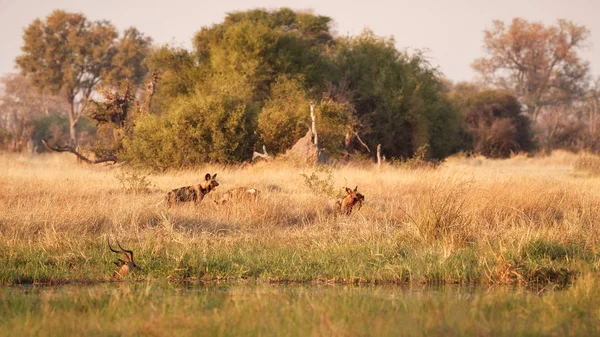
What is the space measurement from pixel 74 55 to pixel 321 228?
39.5 metres

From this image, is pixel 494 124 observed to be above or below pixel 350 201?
above

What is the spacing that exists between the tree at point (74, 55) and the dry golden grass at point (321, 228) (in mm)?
33084

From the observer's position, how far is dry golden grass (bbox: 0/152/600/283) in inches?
329

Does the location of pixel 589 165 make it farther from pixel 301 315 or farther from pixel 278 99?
pixel 301 315

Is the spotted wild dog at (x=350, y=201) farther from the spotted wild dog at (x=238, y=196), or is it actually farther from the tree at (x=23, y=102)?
the tree at (x=23, y=102)

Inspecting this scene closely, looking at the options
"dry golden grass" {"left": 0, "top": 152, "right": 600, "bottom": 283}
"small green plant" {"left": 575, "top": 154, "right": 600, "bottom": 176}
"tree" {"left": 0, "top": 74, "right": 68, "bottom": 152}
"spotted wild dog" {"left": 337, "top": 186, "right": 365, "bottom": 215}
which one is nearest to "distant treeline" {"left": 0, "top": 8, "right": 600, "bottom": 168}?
"small green plant" {"left": 575, "top": 154, "right": 600, "bottom": 176}

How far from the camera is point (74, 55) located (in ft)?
155

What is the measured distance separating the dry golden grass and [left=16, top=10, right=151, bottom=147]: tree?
109 feet

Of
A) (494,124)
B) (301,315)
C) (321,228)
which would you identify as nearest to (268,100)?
(321,228)

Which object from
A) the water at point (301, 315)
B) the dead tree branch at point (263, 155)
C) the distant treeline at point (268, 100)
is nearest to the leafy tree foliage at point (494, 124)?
the distant treeline at point (268, 100)

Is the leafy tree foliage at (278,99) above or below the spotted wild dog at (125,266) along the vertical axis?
above

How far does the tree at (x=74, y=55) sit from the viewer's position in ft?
152

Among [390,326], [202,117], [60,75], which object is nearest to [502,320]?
[390,326]

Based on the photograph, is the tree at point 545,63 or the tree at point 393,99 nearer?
the tree at point 393,99
